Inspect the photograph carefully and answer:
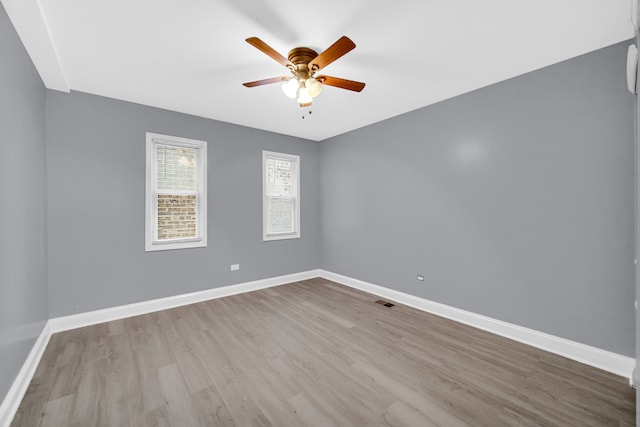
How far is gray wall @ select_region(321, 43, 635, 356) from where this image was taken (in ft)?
7.29

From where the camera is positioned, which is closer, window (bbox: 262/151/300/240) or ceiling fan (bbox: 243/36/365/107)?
ceiling fan (bbox: 243/36/365/107)

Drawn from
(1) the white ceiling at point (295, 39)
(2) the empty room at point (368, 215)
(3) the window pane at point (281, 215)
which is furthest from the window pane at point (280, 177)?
(1) the white ceiling at point (295, 39)

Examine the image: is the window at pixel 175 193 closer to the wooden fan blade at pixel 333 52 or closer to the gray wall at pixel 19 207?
the gray wall at pixel 19 207

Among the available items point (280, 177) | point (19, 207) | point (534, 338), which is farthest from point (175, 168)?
point (534, 338)

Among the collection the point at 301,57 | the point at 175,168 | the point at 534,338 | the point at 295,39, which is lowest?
the point at 534,338

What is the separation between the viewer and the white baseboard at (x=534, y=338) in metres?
2.17

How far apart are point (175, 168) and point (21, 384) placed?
265 cm

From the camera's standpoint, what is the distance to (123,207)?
334cm

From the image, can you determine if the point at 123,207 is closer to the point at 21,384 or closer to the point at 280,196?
the point at 21,384

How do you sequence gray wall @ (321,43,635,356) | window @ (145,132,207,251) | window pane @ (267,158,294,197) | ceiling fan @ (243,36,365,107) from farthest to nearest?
window pane @ (267,158,294,197) → window @ (145,132,207,251) → gray wall @ (321,43,635,356) → ceiling fan @ (243,36,365,107)

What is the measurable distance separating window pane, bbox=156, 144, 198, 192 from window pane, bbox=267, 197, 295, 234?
1.35 m

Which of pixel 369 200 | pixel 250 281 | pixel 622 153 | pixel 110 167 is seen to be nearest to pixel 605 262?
pixel 622 153

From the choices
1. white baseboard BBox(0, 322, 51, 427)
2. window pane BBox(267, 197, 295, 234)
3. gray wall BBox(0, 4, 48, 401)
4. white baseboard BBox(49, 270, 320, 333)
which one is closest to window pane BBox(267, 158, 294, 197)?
window pane BBox(267, 197, 295, 234)

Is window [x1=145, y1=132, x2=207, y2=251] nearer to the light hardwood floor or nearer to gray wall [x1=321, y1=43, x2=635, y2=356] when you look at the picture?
the light hardwood floor
